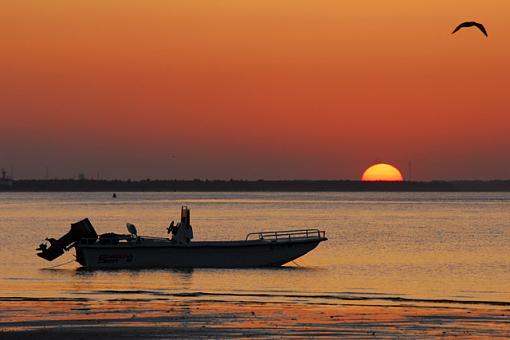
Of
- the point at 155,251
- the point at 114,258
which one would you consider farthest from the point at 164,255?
the point at 114,258

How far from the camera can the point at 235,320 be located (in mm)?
32812

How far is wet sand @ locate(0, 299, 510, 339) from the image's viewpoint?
97.0 feet

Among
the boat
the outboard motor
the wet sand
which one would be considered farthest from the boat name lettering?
the wet sand

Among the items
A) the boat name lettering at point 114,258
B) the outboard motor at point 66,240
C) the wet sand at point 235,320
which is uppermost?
the outboard motor at point 66,240

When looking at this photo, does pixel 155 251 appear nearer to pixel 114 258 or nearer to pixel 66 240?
pixel 114 258

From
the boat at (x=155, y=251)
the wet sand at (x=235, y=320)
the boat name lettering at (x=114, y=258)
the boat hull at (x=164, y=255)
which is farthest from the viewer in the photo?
the boat name lettering at (x=114, y=258)

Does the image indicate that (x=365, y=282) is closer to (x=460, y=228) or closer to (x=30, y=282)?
(x=30, y=282)

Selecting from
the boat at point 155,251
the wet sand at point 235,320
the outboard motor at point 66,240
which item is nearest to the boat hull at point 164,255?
the boat at point 155,251

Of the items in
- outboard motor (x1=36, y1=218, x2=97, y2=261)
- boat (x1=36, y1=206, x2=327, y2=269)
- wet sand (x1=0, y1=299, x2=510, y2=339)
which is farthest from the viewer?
boat (x1=36, y1=206, x2=327, y2=269)

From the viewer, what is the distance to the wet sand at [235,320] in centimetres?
2956

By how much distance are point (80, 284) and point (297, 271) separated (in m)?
13.7

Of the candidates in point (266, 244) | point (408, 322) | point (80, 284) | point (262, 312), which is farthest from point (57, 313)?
point (266, 244)

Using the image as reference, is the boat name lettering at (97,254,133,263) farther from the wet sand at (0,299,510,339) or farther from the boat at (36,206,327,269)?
the wet sand at (0,299,510,339)

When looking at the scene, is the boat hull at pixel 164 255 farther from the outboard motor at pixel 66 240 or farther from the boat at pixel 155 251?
the outboard motor at pixel 66 240
